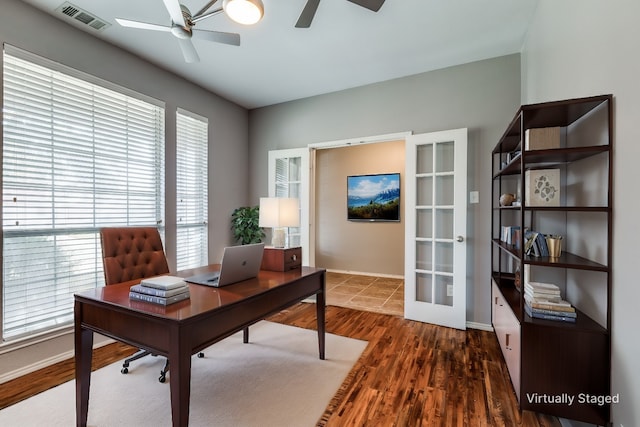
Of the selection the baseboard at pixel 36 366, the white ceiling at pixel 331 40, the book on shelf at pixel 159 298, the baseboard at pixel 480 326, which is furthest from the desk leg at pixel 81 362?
the baseboard at pixel 480 326

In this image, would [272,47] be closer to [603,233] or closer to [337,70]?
[337,70]

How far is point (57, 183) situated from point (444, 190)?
3.65 m

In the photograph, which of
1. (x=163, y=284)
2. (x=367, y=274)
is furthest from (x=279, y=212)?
(x=367, y=274)

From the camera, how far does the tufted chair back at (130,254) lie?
2014mm

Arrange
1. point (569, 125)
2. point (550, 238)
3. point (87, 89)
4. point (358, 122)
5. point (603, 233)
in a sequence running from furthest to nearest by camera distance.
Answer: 1. point (358, 122)
2. point (87, 89)
3. point (569, 125)
4. point (550, 238)
5. point (603, 233)

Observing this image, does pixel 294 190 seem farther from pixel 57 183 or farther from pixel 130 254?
pixel 57 183

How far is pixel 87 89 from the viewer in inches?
102

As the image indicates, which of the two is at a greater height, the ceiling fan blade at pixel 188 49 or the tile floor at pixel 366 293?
the ceiling fan blade at pixel 188 49

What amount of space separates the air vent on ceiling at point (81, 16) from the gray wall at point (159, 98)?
158 millimetres

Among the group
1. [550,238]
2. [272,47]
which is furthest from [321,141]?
[550,238]

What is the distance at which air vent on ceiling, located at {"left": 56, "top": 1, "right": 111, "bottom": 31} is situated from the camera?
2.26m

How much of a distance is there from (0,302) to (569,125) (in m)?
4.18

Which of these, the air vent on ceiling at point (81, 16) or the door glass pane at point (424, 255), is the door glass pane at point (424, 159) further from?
the air vent on ceiling at point (81, 16)

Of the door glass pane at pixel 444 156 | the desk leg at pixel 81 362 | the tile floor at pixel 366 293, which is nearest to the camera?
the desk leg at pixel 81 362
